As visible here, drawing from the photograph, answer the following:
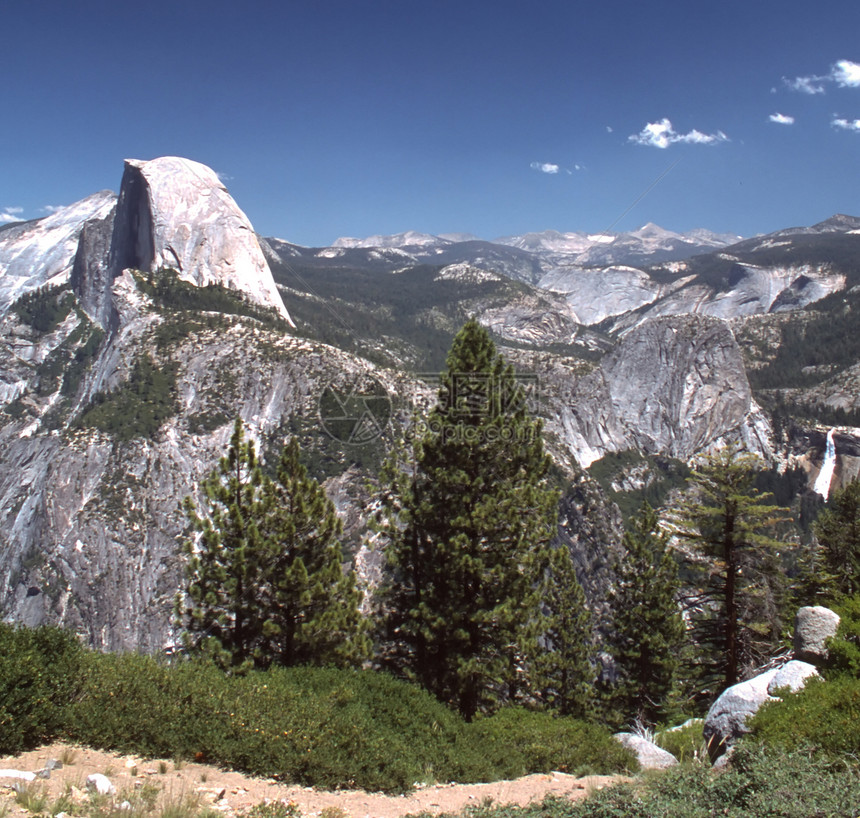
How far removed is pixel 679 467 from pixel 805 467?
94.5 ft

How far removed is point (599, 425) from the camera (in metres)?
160

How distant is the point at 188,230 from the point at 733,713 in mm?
126155

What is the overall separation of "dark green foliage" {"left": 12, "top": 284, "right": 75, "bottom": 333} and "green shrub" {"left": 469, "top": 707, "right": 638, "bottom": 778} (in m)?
175

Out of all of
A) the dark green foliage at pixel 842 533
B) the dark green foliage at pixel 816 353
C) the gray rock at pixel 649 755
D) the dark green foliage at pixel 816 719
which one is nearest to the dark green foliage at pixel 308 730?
the gray rock at pixel 649 755

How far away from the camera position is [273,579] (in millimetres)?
15828

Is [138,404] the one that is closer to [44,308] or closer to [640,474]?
[44,308]

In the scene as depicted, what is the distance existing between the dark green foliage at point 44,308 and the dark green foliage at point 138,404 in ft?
290

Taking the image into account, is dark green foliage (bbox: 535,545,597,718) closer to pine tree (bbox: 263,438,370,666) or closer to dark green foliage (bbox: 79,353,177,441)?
pine tree (bbox: 263,438,370,666)

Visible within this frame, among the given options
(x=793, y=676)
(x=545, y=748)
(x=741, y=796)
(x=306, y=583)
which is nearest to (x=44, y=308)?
(x=306, y=583)

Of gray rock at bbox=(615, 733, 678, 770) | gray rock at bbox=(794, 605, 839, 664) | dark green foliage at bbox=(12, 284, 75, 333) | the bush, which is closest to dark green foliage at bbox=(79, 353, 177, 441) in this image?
gray rock at bbox=(615, 733, 678, 770)

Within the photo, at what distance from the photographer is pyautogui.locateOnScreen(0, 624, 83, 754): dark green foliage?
27.1ft

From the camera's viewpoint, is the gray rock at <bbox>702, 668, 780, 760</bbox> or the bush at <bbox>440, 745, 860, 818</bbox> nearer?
the bush at <bbox>440, 745, 860, 818</bbox>

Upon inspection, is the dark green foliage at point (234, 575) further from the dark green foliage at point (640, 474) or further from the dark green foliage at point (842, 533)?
the dark green foliage at point (640, 474)

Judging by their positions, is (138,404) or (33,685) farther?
(138,404)
